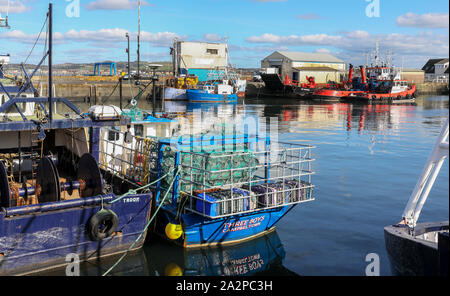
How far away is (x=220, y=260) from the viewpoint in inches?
490

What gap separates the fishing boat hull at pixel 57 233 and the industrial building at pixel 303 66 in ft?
278

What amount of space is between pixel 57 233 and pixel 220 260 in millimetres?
4234

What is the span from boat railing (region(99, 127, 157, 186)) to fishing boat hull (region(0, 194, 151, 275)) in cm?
155

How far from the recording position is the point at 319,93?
3056 inches

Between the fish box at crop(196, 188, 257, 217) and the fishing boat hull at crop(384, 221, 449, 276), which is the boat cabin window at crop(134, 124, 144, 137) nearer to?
the fish box at crop(196, 188, 257, 217)

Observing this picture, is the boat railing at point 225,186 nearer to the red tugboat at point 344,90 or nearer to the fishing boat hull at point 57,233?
the fishing boat hull at point 57,233

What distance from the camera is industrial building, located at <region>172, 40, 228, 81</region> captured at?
301ft

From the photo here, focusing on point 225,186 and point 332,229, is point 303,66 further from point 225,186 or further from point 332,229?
point 225,186

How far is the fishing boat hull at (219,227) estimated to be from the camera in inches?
498

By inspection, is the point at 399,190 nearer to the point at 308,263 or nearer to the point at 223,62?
the point at 308,263

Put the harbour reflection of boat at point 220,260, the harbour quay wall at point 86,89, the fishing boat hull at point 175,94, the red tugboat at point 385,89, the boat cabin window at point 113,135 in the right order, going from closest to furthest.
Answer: the harbour reflection of boat at point 220,260 → the boat cabin window at point 113,135 → the harbour quay wall at point 86,89 → the red tugboat at point 385,89 → the fishing boat hull at point 175,94

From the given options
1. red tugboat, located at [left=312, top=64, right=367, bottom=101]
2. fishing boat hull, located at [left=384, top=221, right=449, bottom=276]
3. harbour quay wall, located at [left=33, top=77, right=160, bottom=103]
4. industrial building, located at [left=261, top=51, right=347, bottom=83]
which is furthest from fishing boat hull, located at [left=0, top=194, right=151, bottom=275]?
industrial building, located at [left=261, top=51, right=347, bottom=83]

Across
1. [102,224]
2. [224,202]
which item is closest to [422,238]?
[224,202]

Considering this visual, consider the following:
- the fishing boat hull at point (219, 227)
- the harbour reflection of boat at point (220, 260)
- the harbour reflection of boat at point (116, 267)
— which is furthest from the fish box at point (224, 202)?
the harbour reflection of boat at point (116, 267)
